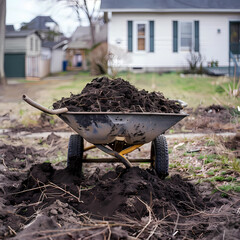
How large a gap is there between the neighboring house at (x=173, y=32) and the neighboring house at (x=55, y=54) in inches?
641

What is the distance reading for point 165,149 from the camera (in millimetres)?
4941

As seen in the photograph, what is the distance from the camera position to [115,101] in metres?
4.51

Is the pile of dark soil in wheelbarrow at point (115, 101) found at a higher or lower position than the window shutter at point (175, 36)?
lower

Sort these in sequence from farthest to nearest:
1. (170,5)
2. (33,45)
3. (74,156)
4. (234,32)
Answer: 1. (33,45)
2. (234,32)
3. (170,5)
4. (74,156)

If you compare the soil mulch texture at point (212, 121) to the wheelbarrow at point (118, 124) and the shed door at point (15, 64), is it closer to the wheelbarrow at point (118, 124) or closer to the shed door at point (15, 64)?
the wheelbarrow at point (118, 124)

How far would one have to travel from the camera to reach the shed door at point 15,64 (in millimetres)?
30844

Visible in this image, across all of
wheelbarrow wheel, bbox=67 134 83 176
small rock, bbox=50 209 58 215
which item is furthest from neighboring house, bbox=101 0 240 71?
small rock, bbox=50 209 58 215

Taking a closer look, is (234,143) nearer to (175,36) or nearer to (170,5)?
(175,36)

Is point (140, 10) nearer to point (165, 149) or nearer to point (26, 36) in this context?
point (26, 36)

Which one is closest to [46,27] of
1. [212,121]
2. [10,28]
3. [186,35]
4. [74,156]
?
[10,28]

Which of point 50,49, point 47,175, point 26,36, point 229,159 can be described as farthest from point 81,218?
point 50,49

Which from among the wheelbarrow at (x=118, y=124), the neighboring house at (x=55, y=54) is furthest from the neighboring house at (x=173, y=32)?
the wheelbarrow at (x=118, y=124)

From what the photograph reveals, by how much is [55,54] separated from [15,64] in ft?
34.4

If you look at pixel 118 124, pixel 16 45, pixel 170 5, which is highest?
pixel 170 5
